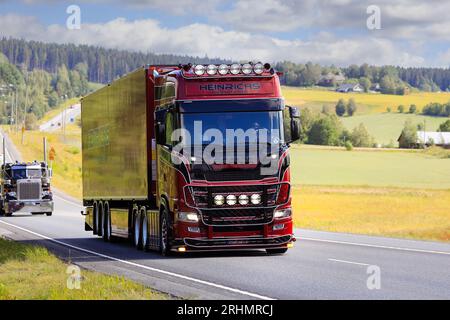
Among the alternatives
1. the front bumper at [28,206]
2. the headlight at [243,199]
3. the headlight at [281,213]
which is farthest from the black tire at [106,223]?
the front bumper at [28,206]

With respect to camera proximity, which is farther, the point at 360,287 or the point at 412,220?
the point at 412,220

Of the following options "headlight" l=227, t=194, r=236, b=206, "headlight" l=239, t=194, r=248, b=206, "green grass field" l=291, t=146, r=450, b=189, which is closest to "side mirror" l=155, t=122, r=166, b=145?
"headlight" l=227, t=194, r=236, b=206

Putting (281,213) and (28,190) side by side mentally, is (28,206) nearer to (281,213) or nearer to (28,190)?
(28,190)

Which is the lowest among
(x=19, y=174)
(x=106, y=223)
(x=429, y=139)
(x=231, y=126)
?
(x=106, y=223)

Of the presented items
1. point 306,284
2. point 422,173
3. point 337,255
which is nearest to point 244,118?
point 337,255

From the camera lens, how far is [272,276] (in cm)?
1684

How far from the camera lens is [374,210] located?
58969 millimetres

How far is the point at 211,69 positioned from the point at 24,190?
3298 centimetres

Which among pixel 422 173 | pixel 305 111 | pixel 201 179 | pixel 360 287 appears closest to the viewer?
pixel 360 287

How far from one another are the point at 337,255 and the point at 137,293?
871cm

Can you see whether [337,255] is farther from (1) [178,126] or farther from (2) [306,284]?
(2) [306,284]

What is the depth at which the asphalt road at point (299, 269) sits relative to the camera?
14.5m

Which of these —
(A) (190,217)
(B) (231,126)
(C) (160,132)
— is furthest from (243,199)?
(C) (160,132)
